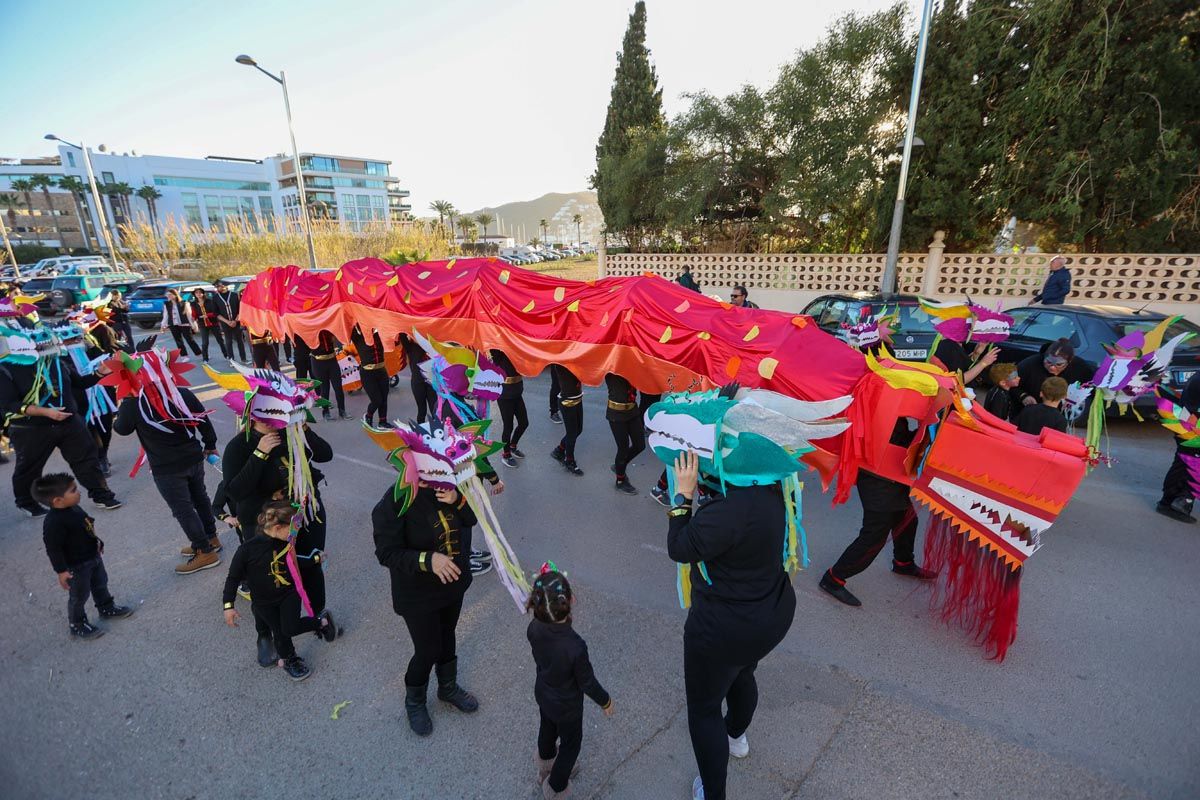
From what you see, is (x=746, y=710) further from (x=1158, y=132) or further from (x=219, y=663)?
(x=1158, y=132)

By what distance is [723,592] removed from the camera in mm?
Answer: 2104

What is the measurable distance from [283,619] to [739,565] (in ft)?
8.84

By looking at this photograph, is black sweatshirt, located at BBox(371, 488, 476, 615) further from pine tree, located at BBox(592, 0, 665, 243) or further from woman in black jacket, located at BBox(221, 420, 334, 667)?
pine tree, located at BBox(592, 0, 665, 243)

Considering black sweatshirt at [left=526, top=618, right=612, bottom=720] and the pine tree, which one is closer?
black sweatshirt at [left=526, top=618, right=612, bottom=720]

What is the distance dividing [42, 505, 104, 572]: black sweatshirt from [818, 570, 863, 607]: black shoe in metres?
4.98

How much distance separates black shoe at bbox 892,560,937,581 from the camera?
3.95 metres

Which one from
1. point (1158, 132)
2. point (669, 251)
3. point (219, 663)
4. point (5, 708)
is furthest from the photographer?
point (669, 251)

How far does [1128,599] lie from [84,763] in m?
6.37

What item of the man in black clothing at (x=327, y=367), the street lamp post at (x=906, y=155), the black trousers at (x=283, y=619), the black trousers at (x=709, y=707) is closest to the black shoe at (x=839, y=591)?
the black trousers at (x=709, y=707)

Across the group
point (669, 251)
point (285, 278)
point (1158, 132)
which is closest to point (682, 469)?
point (285, 278)

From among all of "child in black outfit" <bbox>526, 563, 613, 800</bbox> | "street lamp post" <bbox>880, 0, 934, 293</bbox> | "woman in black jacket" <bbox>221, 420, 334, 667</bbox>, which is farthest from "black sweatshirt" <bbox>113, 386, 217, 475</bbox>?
"street lamp post" <bbox>880, 0, 934, 293</bbox>

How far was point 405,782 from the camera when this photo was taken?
8.44 ft

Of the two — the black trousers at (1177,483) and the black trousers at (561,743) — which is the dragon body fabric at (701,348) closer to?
the black trousers at (561,743)

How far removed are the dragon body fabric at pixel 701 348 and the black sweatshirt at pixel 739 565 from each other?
0.49ft
